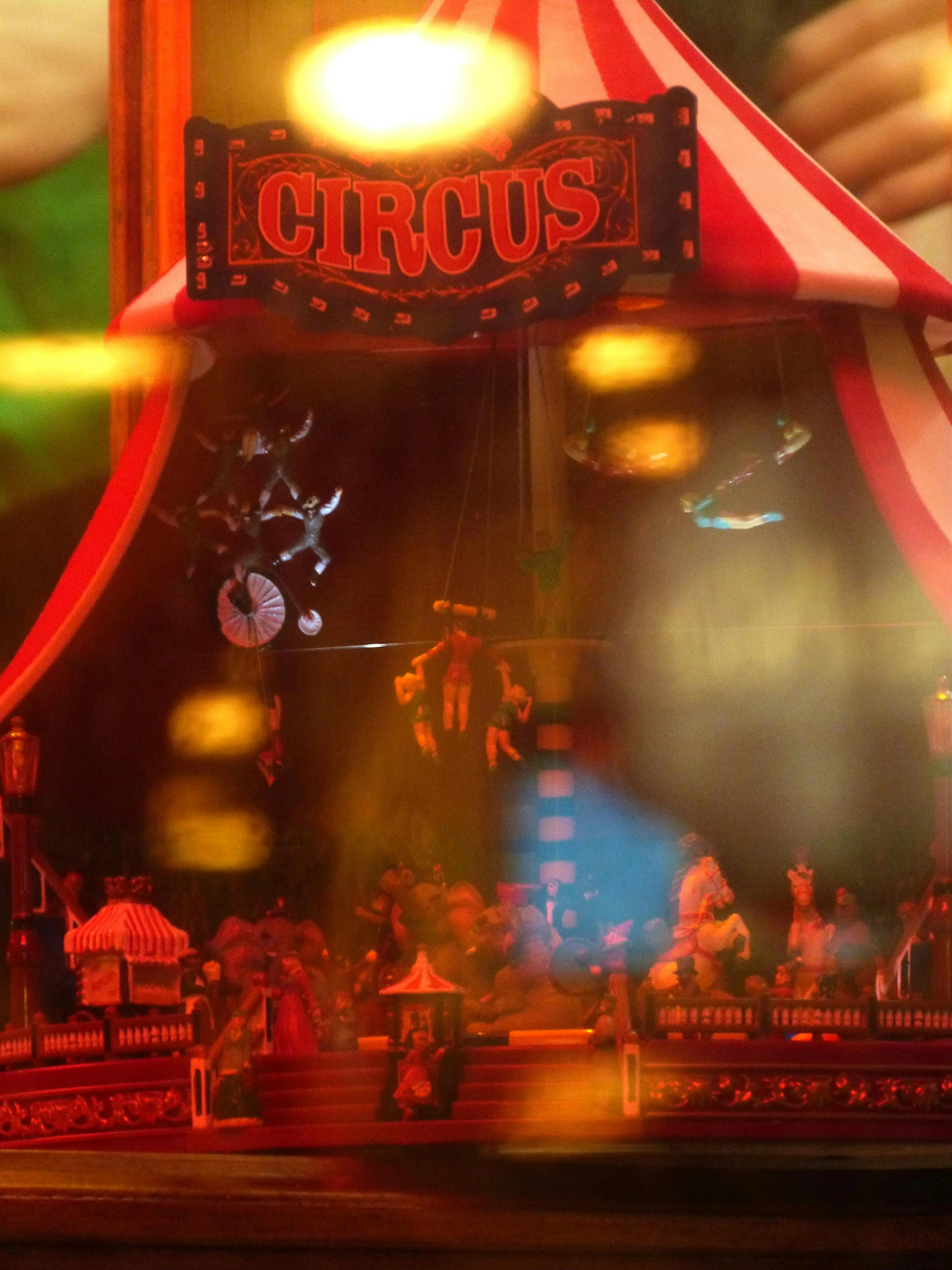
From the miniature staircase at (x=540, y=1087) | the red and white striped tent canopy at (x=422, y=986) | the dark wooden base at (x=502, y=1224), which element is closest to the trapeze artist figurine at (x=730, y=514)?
the red and white striped tent canopy at (x=422, y=986)

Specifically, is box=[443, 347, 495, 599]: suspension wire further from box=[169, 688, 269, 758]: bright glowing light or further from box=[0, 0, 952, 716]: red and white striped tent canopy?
box=[0, 0, 952, 716]: red and white striped tent canopy

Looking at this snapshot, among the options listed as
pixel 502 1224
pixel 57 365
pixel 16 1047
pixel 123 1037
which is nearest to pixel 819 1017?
pixel 123 1037

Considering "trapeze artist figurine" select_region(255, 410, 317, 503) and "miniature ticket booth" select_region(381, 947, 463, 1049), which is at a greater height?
"trapeze artist figurine" select_region(255, 410, 317, 503)

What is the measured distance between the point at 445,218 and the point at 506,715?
2073 millimetres

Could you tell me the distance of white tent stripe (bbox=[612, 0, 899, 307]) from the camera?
620cm

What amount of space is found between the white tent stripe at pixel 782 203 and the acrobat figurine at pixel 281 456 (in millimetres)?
2100

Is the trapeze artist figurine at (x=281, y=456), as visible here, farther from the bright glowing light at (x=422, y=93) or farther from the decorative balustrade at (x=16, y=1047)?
the decorative balustrade at (x=16, y=1047)

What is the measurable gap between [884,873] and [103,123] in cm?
541

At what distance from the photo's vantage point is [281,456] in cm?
776

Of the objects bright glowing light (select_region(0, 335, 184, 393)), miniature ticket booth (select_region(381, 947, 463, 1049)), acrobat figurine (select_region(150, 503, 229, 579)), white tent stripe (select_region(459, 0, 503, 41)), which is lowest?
miniature ticket booth (select_region(381, 947, 463, 1049))

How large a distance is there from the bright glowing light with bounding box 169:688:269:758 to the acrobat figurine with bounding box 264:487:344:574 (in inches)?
29.8

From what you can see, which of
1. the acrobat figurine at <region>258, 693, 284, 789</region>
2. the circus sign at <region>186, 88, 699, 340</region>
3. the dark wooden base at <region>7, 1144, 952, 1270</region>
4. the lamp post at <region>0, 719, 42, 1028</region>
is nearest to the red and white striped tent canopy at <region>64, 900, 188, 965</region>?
the lamp post at <region>0, 719, 42, 1028</region>

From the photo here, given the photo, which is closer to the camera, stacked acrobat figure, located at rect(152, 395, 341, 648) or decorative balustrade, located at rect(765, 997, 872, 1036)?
decorative balustrade, located at rect(765, 997, 872, 1036)

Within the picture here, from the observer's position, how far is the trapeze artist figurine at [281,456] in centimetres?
774
